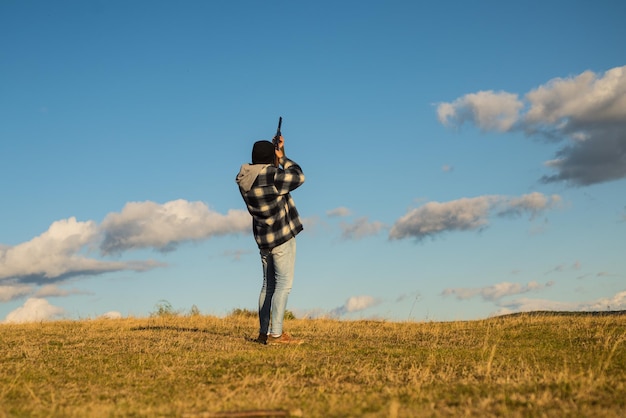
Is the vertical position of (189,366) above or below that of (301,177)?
below

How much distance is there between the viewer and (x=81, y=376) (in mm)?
8367

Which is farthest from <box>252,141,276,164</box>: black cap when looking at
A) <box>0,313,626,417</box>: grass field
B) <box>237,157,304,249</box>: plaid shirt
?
<box>0,313,626,417</box>: grass field

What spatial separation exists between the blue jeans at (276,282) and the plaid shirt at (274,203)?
0.56ft

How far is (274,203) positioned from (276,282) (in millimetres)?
1336

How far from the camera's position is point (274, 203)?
1068cm

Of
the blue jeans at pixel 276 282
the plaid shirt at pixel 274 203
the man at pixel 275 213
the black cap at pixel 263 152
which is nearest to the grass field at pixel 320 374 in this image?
the blue jeans at pixel 276 282

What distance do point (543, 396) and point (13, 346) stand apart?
956 centimetres

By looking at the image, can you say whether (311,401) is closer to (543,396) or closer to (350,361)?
(543,396)

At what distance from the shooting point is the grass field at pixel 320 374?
6043 mm

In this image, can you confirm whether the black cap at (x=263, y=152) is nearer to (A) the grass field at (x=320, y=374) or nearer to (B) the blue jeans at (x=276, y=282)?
(B) the blue jeans at (x=276, y=282)

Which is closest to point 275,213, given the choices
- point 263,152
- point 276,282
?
point 263,152

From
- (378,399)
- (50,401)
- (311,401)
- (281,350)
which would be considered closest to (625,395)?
(378,399)

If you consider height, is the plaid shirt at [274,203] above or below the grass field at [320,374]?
above

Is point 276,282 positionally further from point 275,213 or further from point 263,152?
point 263,152
